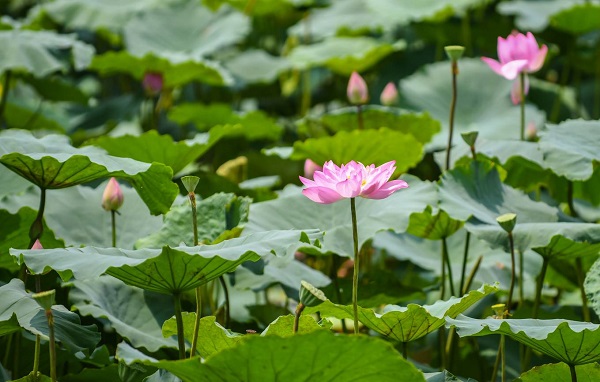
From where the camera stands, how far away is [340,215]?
191 cm

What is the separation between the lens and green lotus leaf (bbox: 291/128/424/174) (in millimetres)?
2123

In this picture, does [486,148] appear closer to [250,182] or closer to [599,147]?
[599,147]

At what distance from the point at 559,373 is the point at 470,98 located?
177 centimetres

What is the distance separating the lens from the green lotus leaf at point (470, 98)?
2.98 metres

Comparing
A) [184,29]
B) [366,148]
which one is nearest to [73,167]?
[366,148]

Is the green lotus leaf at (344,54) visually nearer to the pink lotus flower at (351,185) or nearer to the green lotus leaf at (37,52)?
the green lotus leaf at (37,52)

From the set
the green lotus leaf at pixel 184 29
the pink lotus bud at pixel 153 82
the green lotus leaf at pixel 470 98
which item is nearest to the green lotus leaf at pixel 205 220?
the pink lotus bud at pixel 153 82

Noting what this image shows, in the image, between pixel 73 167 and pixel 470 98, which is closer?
pixel 73 167

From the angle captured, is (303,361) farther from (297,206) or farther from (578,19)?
(578,19)

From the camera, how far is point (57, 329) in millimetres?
1344

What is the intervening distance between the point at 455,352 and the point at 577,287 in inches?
11.6

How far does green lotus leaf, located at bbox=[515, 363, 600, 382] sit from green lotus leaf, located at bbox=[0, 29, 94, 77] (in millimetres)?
1476

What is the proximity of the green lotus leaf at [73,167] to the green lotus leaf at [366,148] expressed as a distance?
1.93 feet

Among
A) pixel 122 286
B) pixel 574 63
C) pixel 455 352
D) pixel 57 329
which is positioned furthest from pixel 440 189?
pixel 574 63
